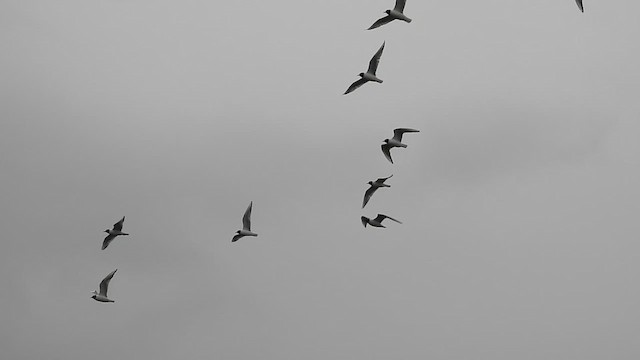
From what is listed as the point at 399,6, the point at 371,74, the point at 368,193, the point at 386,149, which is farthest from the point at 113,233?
the point at 399,6

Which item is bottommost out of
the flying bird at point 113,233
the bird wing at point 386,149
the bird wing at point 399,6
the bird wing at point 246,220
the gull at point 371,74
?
the flying bird at point 113,233

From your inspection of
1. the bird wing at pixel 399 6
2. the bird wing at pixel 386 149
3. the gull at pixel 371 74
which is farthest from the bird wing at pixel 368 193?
the bird wing at pixel 399 6

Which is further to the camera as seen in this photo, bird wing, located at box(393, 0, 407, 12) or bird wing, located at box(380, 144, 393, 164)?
bird wing, located at box(380, 144, 393, 164)

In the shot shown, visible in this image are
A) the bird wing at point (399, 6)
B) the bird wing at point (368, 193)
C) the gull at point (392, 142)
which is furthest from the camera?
the bird wing at point (368, 193)

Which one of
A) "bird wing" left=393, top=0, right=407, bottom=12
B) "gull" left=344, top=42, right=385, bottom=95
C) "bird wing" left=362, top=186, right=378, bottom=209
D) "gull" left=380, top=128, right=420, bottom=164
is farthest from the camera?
"bird wing" left=362, top=186, right=378, bottom=209

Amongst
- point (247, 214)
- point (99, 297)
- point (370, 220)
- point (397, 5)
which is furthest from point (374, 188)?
point (99, 297)

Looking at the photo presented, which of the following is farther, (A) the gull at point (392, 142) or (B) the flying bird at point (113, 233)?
(B) the flying bird at point (113, 233)

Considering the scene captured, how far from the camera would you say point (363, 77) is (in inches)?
3091

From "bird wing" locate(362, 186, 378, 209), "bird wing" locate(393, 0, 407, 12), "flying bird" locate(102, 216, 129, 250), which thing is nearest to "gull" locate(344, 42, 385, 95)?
"bird wing" locate(393, 0, 407, 12)

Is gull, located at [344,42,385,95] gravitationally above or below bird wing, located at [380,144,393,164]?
above

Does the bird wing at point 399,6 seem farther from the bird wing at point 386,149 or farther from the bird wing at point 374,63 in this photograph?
the bird wing at point 386,149

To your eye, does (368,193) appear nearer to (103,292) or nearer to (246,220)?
(246,220)

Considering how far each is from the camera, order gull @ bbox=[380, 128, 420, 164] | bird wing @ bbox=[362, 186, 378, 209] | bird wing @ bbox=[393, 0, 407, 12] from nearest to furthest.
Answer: bird wing @ bbox=[393, 0, 407, 12], gull @ bbox=[380, 128, 420, 164], bird wing @ bbox=[362, 186, 378, 209]

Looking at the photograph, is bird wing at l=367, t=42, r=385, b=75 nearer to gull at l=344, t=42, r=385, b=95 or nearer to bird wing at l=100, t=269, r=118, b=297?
gull at l=344, t=42, r=385, b=95
